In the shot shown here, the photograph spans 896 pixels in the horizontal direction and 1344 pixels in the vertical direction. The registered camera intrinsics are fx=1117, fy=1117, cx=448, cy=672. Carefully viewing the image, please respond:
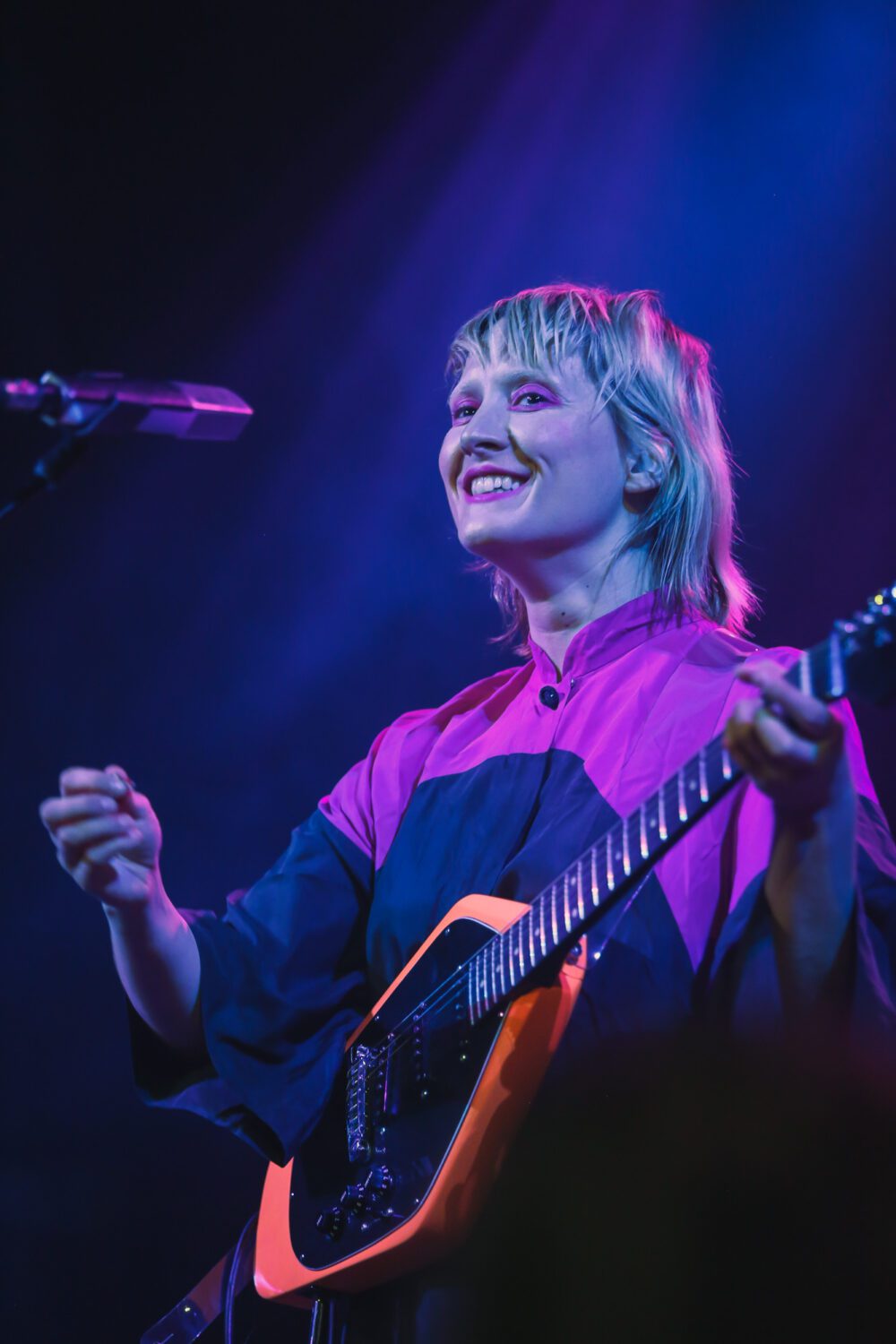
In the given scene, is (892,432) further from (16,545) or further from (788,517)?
(16,545)

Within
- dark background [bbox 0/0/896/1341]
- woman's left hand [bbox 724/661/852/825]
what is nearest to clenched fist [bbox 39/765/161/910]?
woman's left hand [bbox 724/661/852/825]

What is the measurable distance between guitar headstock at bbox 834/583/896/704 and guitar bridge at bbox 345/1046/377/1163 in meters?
1.01

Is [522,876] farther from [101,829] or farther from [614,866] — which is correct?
[101,829]

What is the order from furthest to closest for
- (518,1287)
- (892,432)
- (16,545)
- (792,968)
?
(16,545), (892,432), (518,1287), (792,968)

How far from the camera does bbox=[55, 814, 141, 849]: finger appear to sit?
4.93 ft

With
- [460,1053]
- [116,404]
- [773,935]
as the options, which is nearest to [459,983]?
[460,1053]

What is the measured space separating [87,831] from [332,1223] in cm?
69

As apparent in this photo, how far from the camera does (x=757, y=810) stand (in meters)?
1.54

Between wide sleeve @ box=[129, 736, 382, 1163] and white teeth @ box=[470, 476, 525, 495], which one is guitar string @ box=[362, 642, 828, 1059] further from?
white teeth @ box=[470, 476, 525, 495]

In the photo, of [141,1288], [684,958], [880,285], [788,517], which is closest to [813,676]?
[684,958]

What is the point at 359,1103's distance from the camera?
1746 mm

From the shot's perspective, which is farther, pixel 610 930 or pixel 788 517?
pixel 788 517

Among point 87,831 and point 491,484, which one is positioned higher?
point 491,484

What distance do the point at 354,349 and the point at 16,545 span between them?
1.05 meters
